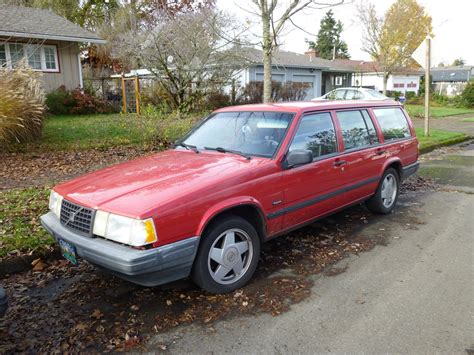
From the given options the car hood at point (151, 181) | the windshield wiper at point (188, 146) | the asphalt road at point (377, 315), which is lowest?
the asphalt road at point (377, 315)

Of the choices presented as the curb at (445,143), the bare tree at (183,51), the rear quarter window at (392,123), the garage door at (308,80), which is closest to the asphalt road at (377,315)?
the rear quarter window at (392,123)

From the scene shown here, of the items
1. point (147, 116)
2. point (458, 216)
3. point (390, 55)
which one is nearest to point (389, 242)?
point (458, 216)

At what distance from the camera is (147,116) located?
9.35m

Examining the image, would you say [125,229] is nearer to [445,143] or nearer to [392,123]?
[392,123]

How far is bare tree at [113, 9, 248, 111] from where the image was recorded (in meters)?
15.2

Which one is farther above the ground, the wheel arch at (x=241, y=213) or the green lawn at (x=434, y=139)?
the wheel arch at (x=241, y=213)

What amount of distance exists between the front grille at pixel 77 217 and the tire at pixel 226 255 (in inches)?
36.2

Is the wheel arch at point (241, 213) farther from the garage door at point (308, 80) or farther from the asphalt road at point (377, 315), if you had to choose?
the garage door at point (308, 80)

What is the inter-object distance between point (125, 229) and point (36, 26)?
18632 millimetres

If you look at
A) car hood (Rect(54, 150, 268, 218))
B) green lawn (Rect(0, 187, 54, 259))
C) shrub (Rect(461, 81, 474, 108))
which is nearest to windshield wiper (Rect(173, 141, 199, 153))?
car hood (Rect(54, 150, 268, 218))

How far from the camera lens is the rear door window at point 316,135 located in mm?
4352

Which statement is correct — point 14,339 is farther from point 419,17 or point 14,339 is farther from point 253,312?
point 419,17

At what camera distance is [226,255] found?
3566 mm

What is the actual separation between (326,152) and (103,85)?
60.3 ft
